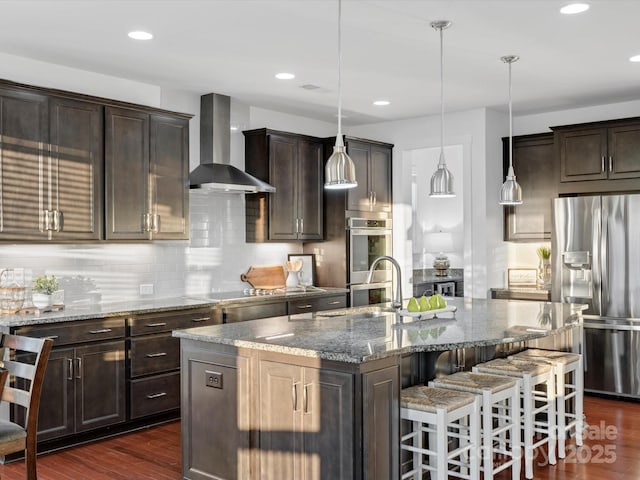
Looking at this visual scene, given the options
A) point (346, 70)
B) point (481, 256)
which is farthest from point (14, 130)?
point (481, 256)

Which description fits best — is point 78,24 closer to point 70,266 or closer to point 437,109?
point 70,266

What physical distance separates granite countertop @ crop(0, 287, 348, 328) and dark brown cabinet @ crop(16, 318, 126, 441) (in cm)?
5

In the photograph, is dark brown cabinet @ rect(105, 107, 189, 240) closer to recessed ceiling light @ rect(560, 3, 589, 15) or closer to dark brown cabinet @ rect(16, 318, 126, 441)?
dark brown cabinet @ rect(16, 318, 126, 441)

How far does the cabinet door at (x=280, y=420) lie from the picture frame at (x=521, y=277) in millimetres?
4544

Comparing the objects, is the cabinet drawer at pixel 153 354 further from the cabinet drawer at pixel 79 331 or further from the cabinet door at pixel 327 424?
the cabinet door at pixel 327 424

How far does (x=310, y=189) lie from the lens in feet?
22.4

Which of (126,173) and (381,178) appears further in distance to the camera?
(381,178)

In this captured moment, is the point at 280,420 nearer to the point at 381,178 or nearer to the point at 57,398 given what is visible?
the point at 57,398

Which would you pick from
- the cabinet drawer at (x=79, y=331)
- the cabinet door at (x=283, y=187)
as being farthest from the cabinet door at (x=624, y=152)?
the cabinet drawer at (x=79, y=331)

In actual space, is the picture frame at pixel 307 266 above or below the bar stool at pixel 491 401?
above

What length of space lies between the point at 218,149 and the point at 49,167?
68.2 inches

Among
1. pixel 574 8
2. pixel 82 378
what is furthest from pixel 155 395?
pixel 574 8

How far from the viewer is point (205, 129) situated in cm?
603

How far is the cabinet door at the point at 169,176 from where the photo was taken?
5.34 meters
